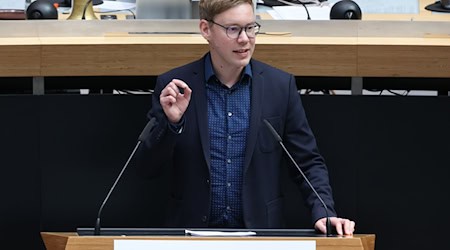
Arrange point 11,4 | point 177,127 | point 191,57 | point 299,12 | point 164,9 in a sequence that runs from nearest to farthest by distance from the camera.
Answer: point 177,127 < point 191,57 < point 164,9 < point 299,12 < point 11,4

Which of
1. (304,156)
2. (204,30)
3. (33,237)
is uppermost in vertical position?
(204,30)

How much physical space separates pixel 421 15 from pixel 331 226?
2337mm

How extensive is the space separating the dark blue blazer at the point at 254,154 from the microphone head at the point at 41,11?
42.5 inches

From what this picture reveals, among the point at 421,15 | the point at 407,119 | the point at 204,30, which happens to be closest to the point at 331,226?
the point at 204,30

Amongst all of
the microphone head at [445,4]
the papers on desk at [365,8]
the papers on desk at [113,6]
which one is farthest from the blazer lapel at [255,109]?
the microphone head at [445,4]

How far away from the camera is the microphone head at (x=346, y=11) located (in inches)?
171

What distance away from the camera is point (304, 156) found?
3303mm

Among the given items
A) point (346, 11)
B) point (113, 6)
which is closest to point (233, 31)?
point (346, 11)

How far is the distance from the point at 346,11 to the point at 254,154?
48.4 inches

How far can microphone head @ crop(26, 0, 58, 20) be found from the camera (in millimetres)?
4309

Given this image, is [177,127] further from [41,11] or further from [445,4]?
[445,4]

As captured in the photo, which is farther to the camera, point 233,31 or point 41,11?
point 41,11

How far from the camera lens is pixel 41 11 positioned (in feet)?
14.2

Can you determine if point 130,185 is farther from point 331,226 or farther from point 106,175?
point 331,226
